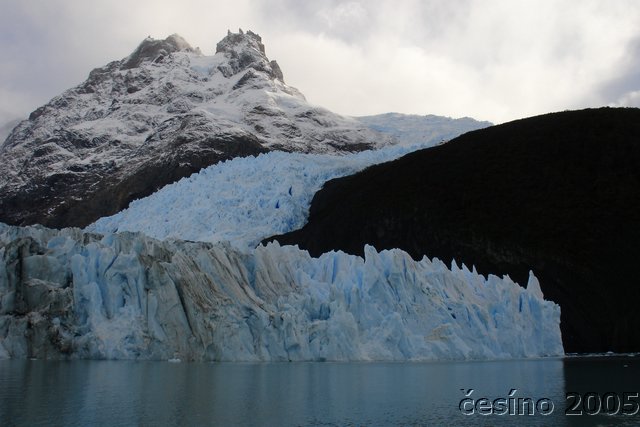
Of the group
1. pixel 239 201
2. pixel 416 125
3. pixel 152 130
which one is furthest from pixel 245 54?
pixel 239 201

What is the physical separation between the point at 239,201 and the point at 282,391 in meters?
35.7

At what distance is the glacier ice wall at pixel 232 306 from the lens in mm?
24688

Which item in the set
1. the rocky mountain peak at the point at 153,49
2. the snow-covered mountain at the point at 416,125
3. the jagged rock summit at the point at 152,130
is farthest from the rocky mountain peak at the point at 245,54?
the snow-covered mountain at the point at 416,125

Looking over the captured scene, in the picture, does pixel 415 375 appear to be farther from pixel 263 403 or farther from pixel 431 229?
pixel 431 229

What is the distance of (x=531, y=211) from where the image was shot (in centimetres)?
4269

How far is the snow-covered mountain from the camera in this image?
80.9 m

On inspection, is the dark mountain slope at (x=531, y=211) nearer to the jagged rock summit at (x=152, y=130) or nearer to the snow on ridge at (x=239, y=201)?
the snow on ridge at (x=239, y=201)

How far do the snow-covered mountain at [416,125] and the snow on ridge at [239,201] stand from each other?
20.7 m

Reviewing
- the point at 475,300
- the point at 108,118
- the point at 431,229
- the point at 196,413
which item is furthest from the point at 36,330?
the point at 108,118

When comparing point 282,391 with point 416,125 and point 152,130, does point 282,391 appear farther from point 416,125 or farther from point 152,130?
point 152,130

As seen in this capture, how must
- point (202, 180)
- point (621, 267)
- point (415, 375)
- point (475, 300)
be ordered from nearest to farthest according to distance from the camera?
1. point (415, 375)
2. point (475, 300)
3. point (621, 267)
4. point (202, 180)

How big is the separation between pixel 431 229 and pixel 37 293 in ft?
85.3

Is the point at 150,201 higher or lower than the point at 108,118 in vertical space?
lower

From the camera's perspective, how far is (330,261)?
31469mm
